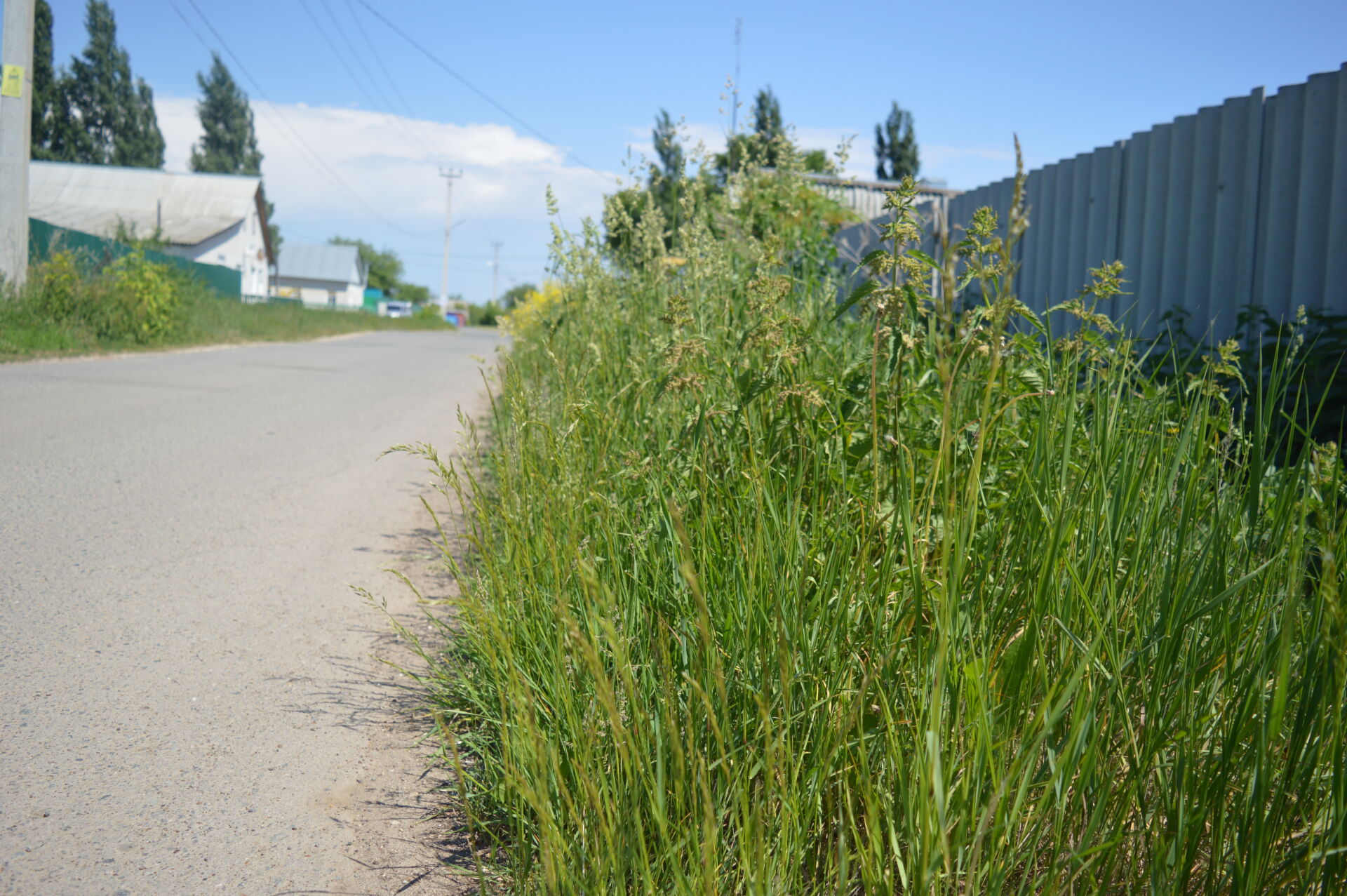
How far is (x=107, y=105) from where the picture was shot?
191 feet

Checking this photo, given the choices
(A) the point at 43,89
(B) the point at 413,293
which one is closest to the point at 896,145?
(A) the point at 43,89

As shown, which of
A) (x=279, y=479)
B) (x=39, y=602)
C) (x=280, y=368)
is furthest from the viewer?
(x=280, y=368)

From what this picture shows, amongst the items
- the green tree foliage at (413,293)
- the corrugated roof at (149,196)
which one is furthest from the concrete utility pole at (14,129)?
the green tree foliage at (413,293)

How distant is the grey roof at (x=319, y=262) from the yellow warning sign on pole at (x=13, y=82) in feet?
258

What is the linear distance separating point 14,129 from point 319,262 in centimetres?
8022

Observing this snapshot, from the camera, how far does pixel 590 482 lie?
2.67m

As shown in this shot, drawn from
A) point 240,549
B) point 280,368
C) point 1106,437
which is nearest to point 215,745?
point 240,549

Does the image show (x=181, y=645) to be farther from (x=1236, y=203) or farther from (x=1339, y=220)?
(x=1236, y=203)

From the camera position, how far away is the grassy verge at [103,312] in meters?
11.5

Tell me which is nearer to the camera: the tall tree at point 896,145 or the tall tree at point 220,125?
the tall tree at point 896,145

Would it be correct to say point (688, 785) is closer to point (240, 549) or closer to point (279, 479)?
point (240, 549)

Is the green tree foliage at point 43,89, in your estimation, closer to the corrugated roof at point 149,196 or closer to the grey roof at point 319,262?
the corrugated roof at point 149,196

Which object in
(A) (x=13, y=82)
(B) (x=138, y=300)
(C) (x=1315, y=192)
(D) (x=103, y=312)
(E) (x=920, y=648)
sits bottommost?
(E) (x=920, y=648)

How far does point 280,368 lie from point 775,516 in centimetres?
1180
